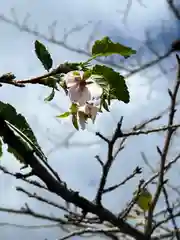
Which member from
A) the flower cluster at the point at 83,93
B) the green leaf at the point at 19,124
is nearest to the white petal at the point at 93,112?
the flower cluster at the point at 83,93

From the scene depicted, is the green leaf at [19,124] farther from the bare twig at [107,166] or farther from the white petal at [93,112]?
the bare twig at [107,166]

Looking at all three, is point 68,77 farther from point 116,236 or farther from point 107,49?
point 116,236

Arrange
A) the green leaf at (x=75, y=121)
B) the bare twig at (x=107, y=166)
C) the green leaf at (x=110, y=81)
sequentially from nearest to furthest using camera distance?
the green leaf at (x=110, y=81) < the green leaf at (x=75, y=121) < the bare twig at (x=107, y=166)

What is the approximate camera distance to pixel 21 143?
1.72 feet

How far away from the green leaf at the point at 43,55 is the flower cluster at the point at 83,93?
3 centimetres

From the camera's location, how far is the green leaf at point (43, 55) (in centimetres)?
54

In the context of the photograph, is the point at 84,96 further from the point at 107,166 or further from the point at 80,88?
the point at 107,166

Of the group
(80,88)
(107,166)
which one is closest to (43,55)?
(80,88)

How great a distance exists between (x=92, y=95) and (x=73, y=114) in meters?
0.07

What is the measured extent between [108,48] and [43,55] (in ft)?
0.25

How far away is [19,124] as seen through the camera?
52cm

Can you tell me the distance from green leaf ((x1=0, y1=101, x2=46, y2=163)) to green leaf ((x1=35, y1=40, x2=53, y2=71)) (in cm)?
7

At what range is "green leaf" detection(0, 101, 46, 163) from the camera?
51 centimetres

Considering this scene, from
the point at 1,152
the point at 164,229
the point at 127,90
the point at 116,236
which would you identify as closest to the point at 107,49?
the point at 127,90
